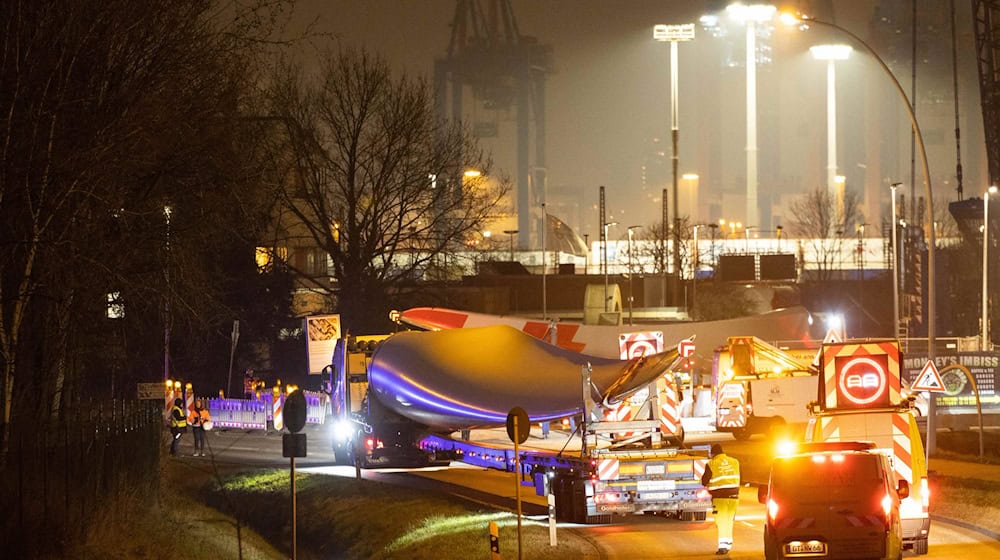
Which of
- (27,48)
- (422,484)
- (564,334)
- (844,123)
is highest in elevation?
(844,123)

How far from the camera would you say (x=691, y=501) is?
22.1 metres

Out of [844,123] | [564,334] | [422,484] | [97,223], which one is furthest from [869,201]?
[97,223]

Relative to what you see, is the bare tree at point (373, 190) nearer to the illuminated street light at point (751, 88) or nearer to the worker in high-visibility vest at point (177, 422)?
the worker in high-visibility vest at point (177, 422)

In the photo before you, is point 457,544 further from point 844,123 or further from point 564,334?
point 844,123

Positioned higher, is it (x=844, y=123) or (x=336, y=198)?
(x=844, y=123)

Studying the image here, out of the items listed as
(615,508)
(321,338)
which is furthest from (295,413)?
(321,338)

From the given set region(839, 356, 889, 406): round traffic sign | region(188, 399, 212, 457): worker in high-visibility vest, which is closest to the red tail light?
region(839, 356, 889, 406): round traffic sign

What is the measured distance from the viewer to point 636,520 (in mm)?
23766

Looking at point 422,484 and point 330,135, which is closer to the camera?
point 422,484

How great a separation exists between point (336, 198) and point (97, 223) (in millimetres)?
39538

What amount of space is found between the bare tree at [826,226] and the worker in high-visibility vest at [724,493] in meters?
98.7

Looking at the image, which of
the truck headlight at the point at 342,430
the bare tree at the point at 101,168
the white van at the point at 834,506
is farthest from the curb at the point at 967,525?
the truck headlight at the point at 342,430

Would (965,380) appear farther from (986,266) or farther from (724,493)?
(724,493)

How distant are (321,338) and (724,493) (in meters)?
21.4
